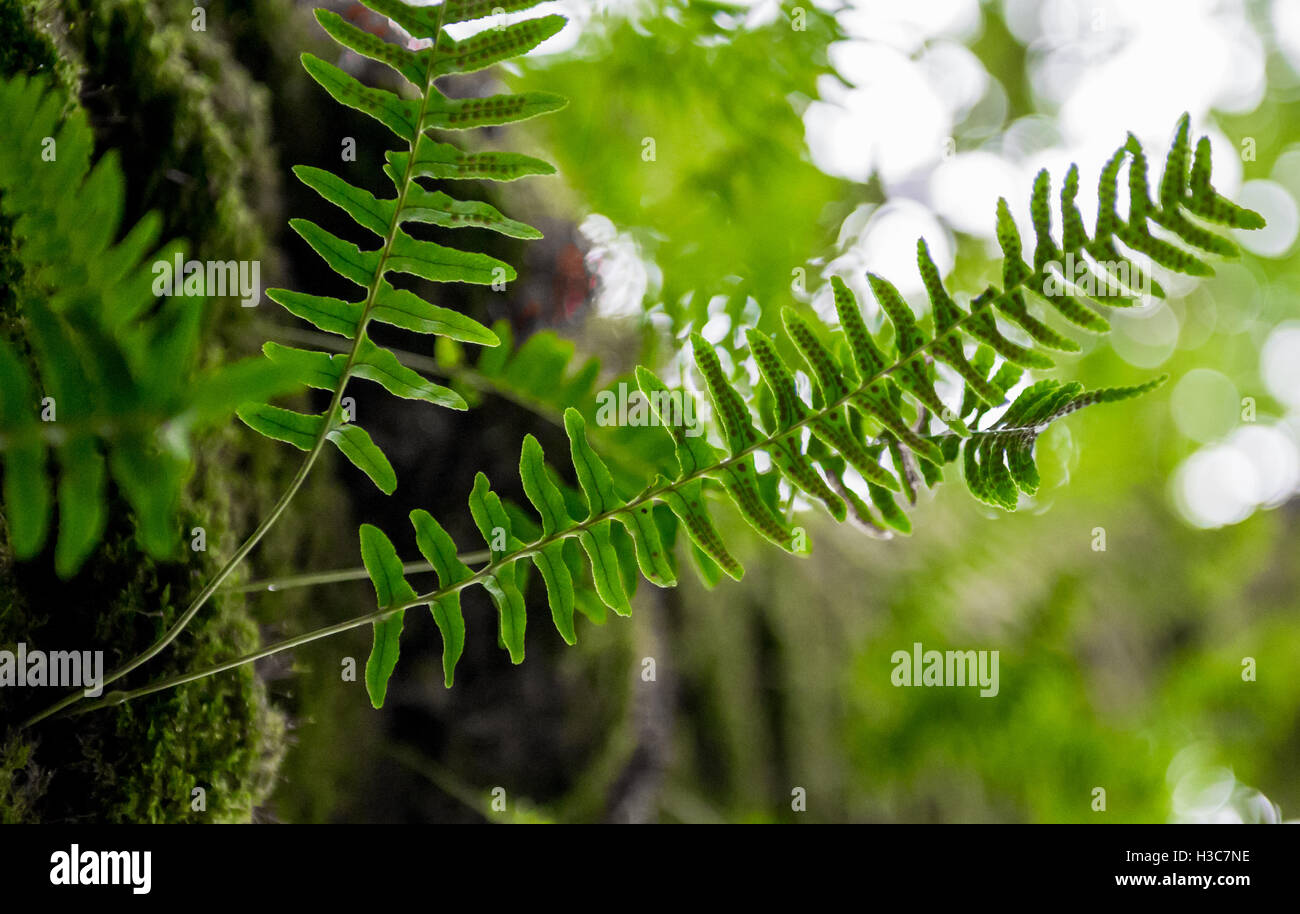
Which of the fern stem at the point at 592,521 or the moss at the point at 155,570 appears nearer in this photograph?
the fern stem at the point at 592,521

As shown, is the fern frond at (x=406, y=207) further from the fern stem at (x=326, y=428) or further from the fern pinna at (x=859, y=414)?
the fern pinna at (x=859, y=414)

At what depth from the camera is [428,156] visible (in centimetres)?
81

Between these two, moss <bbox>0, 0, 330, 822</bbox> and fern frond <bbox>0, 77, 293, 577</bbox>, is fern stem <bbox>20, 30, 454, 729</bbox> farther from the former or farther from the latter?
fern frond <bbox>0, 77, 293, 577</bbox>

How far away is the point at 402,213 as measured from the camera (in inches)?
32.6

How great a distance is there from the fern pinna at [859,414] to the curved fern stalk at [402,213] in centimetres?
14

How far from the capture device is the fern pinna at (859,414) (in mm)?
819

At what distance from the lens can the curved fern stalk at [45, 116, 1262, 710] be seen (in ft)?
2.69

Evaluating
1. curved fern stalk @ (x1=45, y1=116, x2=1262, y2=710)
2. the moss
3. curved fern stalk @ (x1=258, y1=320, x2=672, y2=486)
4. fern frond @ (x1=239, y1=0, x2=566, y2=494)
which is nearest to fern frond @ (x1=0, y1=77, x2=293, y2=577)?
fern frond @ (x1=239, y1=0, x2=566, y2=494)

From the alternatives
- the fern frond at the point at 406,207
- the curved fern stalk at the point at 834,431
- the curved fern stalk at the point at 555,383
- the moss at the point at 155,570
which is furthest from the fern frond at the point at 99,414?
the curved fern stalk at the point at 555,383

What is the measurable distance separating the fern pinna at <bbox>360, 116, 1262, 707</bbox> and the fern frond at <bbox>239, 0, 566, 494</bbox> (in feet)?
0.47

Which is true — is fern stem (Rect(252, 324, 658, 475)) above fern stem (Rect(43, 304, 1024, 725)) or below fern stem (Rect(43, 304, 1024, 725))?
above

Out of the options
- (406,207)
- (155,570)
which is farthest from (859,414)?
(155,570)

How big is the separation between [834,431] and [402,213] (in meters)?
0.51
